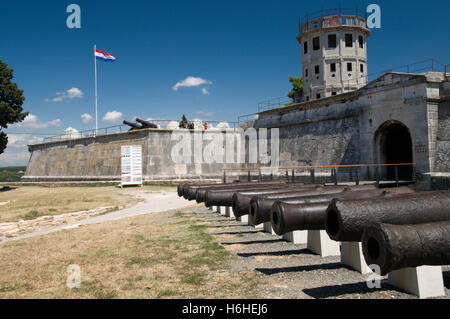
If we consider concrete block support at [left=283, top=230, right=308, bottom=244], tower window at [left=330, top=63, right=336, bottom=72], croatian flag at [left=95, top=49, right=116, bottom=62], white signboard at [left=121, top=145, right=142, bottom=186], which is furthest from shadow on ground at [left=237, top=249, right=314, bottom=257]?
tower window at [left=330, top=63, right=336, bottom=72]

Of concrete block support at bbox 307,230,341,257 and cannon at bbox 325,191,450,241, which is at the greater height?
cannon at bbox 325,191,450,241

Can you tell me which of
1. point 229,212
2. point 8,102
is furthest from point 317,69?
point 229,212

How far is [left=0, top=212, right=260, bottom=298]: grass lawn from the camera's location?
4.29 metres

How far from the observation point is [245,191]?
26.7ft

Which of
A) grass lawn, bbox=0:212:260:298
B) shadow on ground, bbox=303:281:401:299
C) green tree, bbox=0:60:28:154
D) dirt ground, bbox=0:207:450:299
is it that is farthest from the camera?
green tree, bbox=0:60:28:154

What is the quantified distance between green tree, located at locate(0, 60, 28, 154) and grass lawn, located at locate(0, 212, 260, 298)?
22055mm

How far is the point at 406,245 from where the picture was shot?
295 cm

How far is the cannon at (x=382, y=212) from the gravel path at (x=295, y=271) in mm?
649

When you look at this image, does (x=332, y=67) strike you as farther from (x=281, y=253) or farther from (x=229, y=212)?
(x=281, y=253)

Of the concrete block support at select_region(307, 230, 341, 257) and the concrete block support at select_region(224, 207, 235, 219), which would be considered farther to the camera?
the concrete block support at select_region(224, 207, 235, 219)

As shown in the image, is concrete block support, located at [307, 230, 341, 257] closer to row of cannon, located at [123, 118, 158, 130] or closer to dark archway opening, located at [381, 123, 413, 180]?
dark archway opening, located at [381, 123, 413, 180]

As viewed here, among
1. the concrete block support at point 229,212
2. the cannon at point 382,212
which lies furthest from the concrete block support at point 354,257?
the concrete block support at point 229,212

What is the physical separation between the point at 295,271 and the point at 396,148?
16800 millimetres
